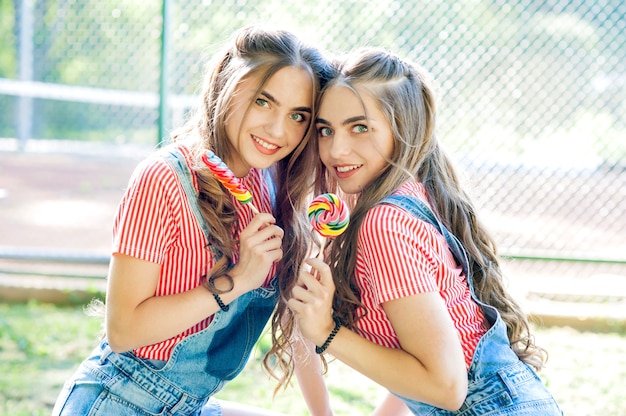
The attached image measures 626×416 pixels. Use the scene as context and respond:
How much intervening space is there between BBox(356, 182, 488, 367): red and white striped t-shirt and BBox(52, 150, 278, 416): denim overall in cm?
39

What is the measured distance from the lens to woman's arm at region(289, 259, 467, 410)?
1934 mm

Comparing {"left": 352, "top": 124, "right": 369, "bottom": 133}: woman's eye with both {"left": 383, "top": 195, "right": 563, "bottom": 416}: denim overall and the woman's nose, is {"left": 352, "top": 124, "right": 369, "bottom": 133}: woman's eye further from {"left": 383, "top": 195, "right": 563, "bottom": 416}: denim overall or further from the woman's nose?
{"left": 383, "top": 195, "right": 563, "bottom": 416}: denim overall

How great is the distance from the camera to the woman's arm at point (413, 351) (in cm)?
193

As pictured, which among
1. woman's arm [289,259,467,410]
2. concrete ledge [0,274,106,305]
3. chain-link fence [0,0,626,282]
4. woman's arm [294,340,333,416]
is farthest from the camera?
chain-link fence [0,0,626,282]

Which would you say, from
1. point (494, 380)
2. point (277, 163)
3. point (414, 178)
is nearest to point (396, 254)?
point (414, 178)

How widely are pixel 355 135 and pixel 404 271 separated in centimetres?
49

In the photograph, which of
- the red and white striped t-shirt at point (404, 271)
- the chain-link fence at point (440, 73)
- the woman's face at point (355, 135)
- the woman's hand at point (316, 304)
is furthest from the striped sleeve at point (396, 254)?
the chain-link fence at point (440, 73)

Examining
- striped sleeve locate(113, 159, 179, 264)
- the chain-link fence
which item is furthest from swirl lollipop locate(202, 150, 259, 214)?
the chain-link fence

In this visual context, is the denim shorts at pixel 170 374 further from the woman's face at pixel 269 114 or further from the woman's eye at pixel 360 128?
the woman's eye at pixel 360 128

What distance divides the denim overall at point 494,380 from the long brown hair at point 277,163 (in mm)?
494

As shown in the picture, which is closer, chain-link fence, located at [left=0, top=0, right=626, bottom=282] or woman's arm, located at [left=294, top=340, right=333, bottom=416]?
woman's arm, located at [left=294, top=340, right=333, bottom=416]

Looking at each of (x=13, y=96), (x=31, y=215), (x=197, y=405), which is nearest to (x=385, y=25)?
(x=197, y=405)

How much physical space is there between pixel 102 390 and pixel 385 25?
4.23 meters

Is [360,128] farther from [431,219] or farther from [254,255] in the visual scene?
[254,255]
